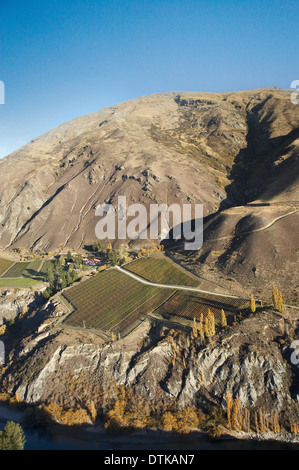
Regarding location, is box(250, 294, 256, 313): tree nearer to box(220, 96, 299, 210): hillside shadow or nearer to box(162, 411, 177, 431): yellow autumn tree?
box(162, 411, 177, 431): yellow autumn tree

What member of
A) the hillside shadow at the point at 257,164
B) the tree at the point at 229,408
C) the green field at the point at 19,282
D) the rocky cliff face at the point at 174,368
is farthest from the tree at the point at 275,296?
the green field at the point at 19,282

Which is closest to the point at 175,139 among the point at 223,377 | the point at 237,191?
the point at 237,191

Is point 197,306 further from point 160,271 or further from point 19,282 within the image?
point 19,282

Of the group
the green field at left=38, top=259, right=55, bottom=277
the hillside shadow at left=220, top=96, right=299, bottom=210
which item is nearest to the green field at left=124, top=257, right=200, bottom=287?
the green field at left=38, top=259, right=55, bottom=277

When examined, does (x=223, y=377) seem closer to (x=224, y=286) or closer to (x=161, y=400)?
(x=161, y=400)

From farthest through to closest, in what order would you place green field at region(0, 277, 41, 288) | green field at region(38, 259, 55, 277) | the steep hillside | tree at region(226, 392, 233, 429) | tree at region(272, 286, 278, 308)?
the steep hillside, green field at region(38, 259, 55, 277), green field at region(0, 277, 41, 288), tree at region(272, 286, 278, 308), tree at region(226, 392, 233, 429)

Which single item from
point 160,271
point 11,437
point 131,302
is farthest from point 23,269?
point 11,437
